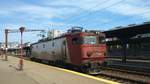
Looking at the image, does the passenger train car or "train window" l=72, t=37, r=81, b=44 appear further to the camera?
"train window" l=72, t=37, r=81, b=44

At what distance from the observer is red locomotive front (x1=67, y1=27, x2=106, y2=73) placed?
21.7 m

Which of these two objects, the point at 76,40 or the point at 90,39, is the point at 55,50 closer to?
the point at 76,40

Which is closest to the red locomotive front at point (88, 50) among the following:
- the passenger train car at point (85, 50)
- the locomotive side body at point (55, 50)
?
the passenger train car at point (85, 50)

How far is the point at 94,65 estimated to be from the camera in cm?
2178

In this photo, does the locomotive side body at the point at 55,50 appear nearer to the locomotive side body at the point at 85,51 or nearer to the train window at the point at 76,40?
the locomotive side body at the point at 85,51

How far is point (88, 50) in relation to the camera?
2181 cm

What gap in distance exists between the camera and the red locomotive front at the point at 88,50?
21688mm

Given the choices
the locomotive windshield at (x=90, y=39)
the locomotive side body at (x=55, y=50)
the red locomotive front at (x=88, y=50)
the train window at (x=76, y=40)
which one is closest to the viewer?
the red locomotive front at (x=88, y=50)

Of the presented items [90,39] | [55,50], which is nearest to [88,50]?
[90,39]

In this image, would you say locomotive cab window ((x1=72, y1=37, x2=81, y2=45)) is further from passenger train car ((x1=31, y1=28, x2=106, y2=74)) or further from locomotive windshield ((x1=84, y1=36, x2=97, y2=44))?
locomotive windshield ((x1=84, y1=36, x2=97, y2=44))

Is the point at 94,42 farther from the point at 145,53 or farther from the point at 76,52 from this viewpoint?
the point at 145,53

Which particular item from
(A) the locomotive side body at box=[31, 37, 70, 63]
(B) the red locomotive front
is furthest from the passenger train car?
(A) the locomotive side body at box=[31, 37, 70, 63]

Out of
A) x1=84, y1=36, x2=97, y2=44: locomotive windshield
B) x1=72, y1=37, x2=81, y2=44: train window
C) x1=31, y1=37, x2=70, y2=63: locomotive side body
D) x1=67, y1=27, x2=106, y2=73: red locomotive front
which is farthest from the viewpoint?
x1=31, y1=37, x2=70, y2=63: locomotive side body

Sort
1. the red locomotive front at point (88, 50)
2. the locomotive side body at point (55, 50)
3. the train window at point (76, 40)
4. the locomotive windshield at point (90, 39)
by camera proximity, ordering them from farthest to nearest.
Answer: the locomotive side body at point (55, 50) < the train window at point (76, 40) < the locomotive windshield at point (90, 39) < the red locomotive front at point (88, 50)
